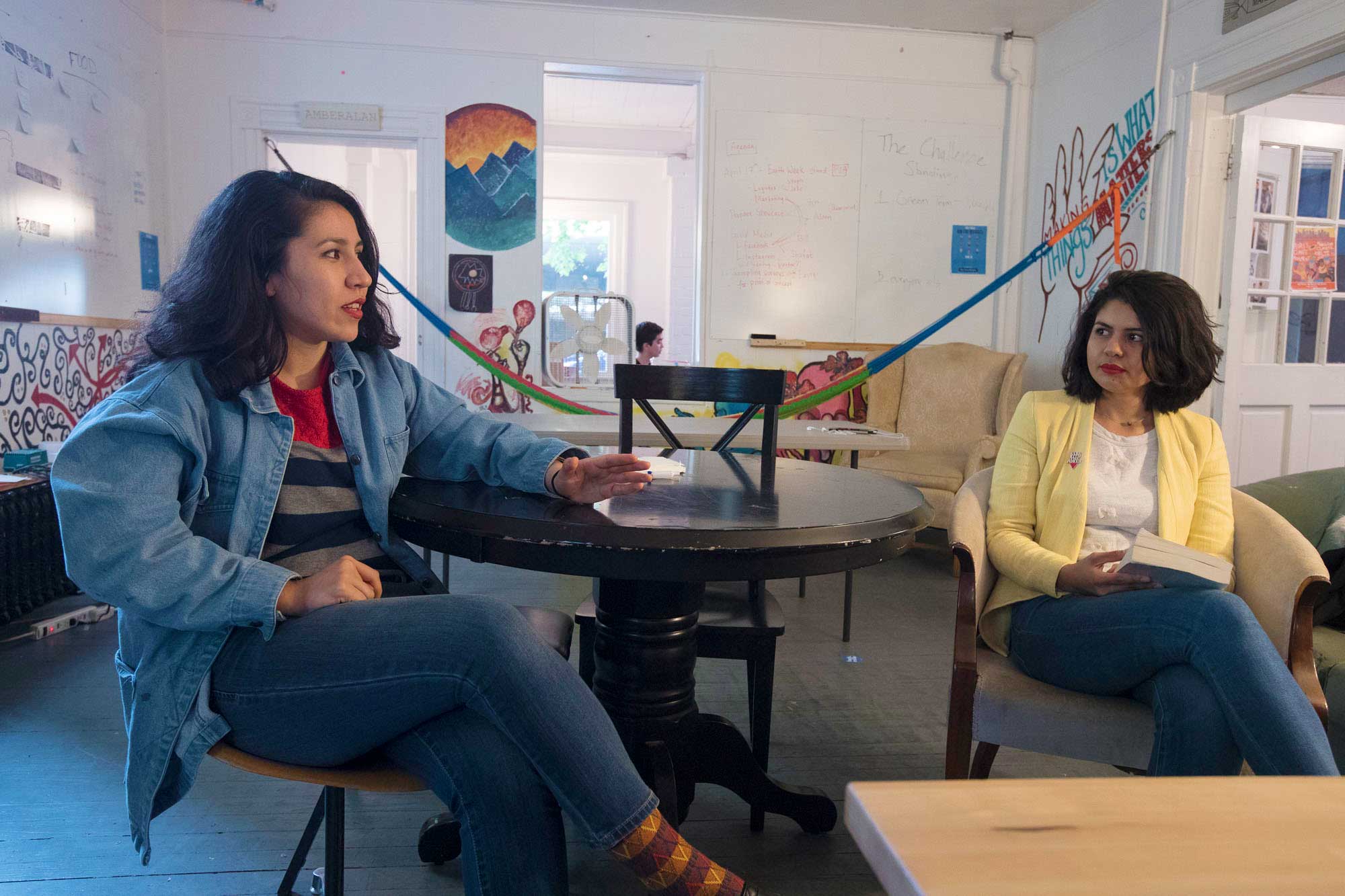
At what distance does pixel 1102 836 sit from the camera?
1.82 ft

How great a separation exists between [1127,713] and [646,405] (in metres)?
1.24

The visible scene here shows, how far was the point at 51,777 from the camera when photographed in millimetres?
2029

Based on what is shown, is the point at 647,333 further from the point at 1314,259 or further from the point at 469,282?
the point at 1314,259

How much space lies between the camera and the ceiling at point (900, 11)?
194 inches

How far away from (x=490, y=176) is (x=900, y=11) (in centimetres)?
242

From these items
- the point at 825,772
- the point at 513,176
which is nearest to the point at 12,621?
the point at 825,772

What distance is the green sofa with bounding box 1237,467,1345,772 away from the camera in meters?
1.83

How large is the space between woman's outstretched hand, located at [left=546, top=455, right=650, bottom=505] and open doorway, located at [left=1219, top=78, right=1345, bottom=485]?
140 inches

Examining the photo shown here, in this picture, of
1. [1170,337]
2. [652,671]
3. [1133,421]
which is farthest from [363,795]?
[1170,337]

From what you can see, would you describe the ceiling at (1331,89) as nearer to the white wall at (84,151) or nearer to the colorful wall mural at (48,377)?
the colorful wall mural at (48,377)

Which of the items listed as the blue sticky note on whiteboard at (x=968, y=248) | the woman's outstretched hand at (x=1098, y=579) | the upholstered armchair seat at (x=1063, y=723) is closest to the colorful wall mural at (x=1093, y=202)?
the blue sticky note on whiteboard at (x=968, y=248)

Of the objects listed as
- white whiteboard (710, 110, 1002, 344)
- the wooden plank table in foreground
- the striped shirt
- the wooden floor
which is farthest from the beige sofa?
the wooden plank table in foreground

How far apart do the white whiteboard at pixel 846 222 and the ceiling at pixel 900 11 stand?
0.53m

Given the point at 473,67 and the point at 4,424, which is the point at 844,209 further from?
the point at 4,424
